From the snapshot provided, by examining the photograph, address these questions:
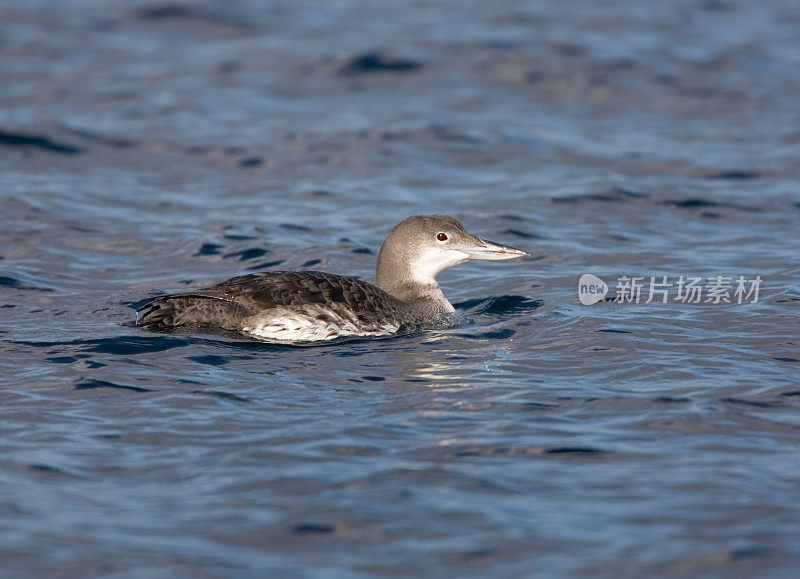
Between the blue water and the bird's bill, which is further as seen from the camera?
the bird's bill

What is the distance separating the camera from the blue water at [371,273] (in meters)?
5.14

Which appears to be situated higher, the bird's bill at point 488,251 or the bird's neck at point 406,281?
the bird's bill at point 488,251

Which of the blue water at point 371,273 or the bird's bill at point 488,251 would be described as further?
the bird's bill at point 488,251

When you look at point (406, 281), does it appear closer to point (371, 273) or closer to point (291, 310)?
point (291, 310)

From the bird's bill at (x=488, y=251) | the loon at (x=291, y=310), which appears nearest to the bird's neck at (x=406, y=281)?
the loon at (x=291, y=310)

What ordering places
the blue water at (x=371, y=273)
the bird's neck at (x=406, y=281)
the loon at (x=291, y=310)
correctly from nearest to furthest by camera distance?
the blue water at (x=371, y=273), the loon at (x=291, y=310), the bird's neck at (x=406, y=281)

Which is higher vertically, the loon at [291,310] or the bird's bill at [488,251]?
the bird's bill at [488,251]

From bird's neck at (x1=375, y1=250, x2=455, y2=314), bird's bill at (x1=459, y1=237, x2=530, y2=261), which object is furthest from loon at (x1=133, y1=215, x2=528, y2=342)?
bird's bill at (x1=459, y1=237, x2=530, y2=261)

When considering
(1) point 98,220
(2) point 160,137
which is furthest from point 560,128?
(1) point 98,220

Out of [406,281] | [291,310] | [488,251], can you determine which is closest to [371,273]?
[406,281]

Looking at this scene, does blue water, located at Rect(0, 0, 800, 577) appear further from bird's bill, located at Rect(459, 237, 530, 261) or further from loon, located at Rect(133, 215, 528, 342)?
bird's bill, located at Rect(459, 237, 530, 261)

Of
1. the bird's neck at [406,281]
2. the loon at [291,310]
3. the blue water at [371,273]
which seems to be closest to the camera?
the blue water at [371,273]

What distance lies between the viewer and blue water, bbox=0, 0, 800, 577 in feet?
16.9

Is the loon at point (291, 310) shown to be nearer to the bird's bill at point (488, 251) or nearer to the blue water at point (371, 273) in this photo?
the blue water at point (371, 273)
